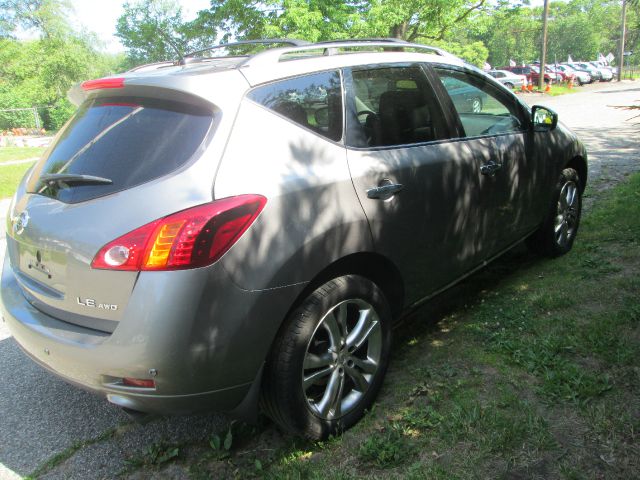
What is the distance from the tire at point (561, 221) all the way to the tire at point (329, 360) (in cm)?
236

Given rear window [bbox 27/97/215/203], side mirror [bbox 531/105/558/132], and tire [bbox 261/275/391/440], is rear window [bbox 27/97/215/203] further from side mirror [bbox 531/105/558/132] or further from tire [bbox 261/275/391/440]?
side mirror [bbox 531/105/558/132]

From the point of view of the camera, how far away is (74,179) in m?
2.43

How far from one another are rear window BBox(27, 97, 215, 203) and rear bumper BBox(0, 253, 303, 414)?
49 cm

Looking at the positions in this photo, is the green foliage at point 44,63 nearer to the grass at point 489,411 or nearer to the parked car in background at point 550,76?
the grass at point 489,411

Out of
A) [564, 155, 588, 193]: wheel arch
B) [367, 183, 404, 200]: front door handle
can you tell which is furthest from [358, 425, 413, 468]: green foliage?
[564, 155, 588, 193]: wheel arch

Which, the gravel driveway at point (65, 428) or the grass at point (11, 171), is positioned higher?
the gravel driveway at point (65, 428)

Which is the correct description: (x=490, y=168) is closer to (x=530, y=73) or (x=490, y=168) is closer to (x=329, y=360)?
(x=329, y=360)

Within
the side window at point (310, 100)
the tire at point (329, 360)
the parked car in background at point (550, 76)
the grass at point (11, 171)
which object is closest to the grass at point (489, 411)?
the tire at point (329, 360)

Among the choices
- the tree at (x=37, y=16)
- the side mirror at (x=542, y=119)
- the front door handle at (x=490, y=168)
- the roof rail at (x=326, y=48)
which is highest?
the tree at (x=37, y=16)

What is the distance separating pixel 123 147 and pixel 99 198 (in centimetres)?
27

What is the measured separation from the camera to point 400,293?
307cm

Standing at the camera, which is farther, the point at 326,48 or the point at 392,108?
the point at 392,108

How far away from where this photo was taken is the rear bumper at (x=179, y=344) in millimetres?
2082

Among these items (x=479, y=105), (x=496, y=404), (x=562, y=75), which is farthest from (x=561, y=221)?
(x=562, y=75)
